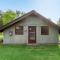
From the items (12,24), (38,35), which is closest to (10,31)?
(12,24)

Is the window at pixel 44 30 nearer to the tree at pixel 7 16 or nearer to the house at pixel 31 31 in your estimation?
the house at pixel 31 31

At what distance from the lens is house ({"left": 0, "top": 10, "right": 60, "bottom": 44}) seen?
76.3ft

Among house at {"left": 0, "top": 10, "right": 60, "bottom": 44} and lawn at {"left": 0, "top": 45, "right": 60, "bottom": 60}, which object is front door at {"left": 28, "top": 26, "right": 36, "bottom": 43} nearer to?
house at {"left": 0, "top": 10, "right": 60, "bottom": 44}

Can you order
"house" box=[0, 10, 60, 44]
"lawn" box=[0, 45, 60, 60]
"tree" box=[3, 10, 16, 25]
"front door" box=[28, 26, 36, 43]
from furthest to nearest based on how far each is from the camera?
"tree" box=[3, 10, 16, 25] < "front door" box=[28, 26, 36, 43] < "house" box=[0, 10, 60, 44] < "lawn" box=[0, 45, 60, 60]

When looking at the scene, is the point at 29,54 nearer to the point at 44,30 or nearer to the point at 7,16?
the point at 44,30

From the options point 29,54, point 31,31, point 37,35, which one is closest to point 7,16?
point 31,31

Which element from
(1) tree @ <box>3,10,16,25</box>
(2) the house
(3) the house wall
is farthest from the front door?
(1) tree @ <box>3,10,16,25</box>

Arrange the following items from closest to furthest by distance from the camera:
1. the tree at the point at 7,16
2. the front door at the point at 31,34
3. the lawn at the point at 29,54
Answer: the lawn at the point at 29,54 < the front door at the point at 31,34 < the tree at the point at 7,16

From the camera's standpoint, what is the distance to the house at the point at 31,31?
2325 centimetres

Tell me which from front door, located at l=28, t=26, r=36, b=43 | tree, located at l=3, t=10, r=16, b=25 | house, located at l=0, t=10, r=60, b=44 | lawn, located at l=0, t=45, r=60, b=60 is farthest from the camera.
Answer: tree, located at l=3, t=10, r=16, b=25

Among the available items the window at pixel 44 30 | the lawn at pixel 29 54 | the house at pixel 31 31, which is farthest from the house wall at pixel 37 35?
the lawn at pixel 29 54

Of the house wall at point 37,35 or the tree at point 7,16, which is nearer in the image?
the house wall at point 37,35

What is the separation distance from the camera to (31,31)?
23500mm

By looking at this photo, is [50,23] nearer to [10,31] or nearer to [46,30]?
[46,30]
